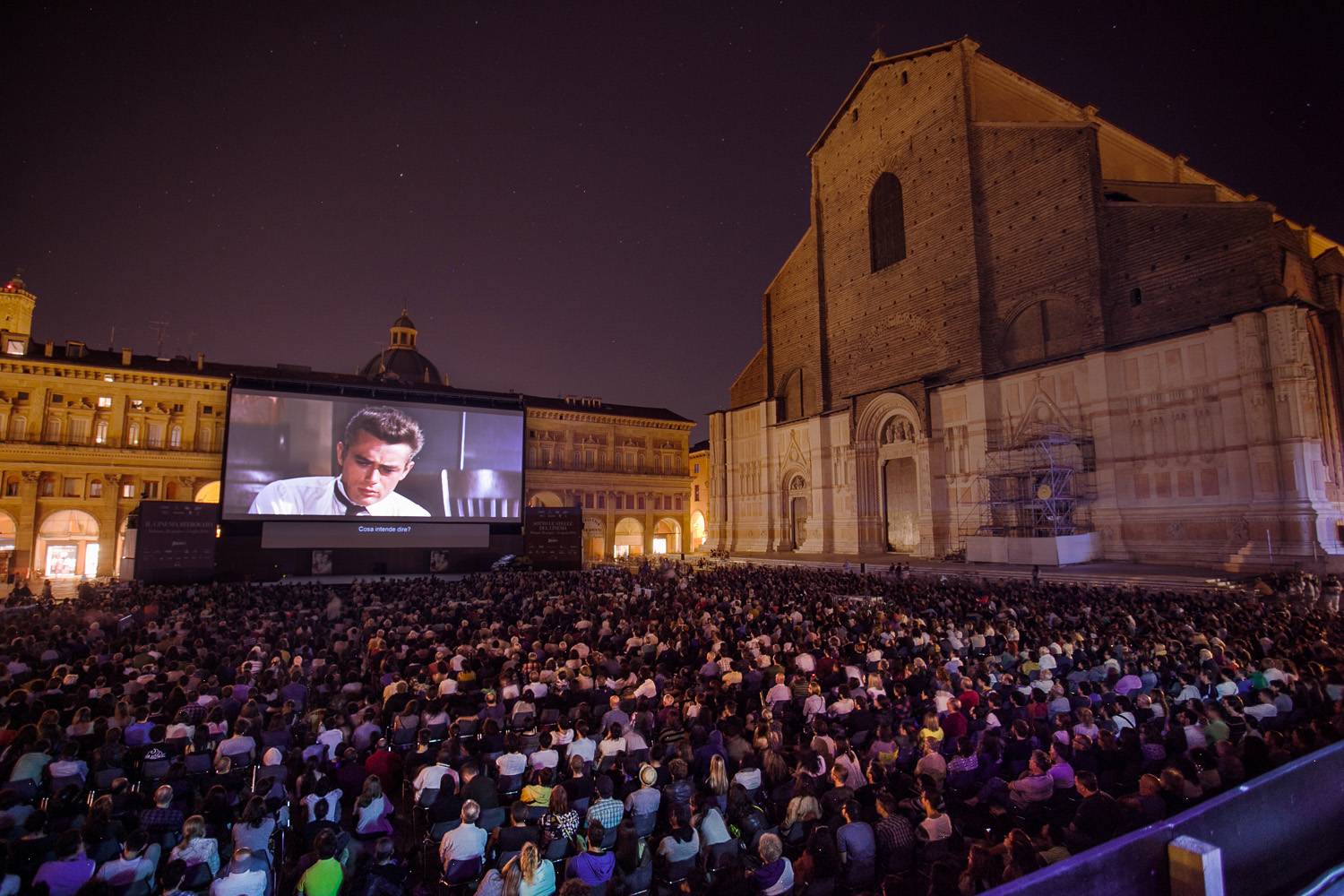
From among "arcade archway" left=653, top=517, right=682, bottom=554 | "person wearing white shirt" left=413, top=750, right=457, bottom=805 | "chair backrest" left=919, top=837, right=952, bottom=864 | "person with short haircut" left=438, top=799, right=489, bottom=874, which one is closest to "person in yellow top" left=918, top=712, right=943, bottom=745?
"chair backrest" left=919, top=837, right=952, bottom=864

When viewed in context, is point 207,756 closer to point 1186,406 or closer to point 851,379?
point 1186,406

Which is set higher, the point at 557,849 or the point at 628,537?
the point at 628,537

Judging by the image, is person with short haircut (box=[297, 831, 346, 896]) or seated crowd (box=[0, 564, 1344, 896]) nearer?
person with short haircut (box=[297, 831, 346, 896])

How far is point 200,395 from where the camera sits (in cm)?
3753

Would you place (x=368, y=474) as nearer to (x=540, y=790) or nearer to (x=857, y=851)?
(x=540, y=790)

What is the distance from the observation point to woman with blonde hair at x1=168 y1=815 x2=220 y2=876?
396 cm

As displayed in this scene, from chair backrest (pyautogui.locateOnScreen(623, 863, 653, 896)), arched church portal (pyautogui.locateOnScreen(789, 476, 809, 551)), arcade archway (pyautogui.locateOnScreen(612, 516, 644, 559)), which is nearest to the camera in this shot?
chair backrest (pyautogui.locateOnScreen(623, 863, 653, 896))

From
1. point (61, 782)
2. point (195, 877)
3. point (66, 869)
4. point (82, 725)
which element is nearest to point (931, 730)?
point (195, 877)

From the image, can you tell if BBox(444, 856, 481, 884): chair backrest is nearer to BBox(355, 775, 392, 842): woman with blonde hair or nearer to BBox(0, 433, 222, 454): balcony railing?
BBox(355, 775, 392, 842): woman with blonde hair

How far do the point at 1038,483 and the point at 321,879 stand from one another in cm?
2737

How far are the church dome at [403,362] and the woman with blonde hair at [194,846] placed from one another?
155 ft

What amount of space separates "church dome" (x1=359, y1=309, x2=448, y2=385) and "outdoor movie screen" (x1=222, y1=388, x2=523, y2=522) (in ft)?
68.6

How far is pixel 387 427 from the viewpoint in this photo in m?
28.4

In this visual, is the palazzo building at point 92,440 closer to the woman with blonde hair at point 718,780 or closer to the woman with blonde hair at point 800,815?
the woman with blonde hair at point 718,780
